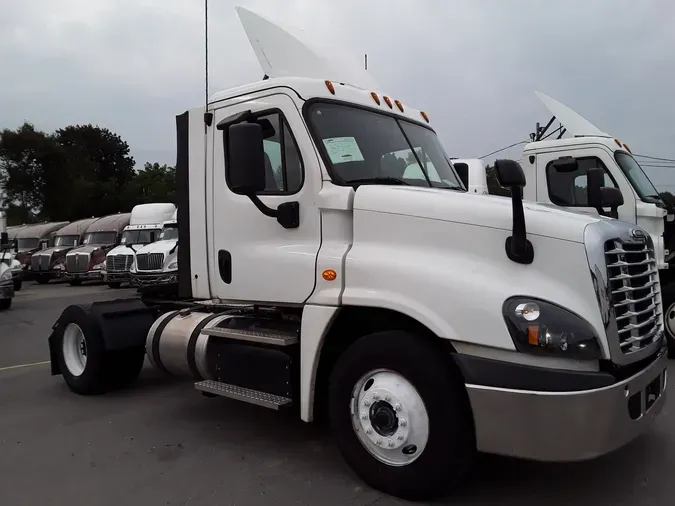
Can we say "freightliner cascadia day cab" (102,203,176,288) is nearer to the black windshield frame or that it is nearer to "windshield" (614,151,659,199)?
"windshield" (614,151,659,199)

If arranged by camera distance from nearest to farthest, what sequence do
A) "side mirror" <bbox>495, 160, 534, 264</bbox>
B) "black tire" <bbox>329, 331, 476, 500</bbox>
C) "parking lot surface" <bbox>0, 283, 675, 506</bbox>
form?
1. "side mirror" <bbox>495, 160, 534, 264</bbox>
2. "black tire" <bbox>329, 331, 476, 500</bbox>
3. "parking lot surface" <bbox>0, 283, 675, 506</bbox>

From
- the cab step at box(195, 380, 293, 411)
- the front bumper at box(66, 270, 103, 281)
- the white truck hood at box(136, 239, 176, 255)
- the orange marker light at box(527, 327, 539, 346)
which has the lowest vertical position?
the front bumper at box(66, 270, 103, 281)

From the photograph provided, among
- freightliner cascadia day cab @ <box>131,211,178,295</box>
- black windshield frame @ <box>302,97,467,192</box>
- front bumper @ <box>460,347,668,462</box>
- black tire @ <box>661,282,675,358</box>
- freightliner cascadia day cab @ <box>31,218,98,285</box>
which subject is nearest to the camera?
front bumper @ <box>460,347,668,462</box>

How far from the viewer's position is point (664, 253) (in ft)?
26.7

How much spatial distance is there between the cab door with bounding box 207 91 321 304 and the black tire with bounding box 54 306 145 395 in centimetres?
182

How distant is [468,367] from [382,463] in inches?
34.0

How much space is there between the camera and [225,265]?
487 centimetres

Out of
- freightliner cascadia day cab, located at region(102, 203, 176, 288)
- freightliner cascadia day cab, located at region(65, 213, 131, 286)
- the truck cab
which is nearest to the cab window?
the truck cab

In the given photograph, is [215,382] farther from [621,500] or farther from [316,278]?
[621,500]

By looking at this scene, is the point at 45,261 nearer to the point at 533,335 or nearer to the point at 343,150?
the point at 343,150

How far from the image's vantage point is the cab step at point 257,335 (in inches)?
167

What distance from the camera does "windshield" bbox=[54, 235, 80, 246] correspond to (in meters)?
28.6

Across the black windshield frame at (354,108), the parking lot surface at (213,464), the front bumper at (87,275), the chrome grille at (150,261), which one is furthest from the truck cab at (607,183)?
the front bumper at (87,275)

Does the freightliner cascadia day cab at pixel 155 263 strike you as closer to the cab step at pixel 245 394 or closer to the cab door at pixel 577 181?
the cab door at pixel 577 181
